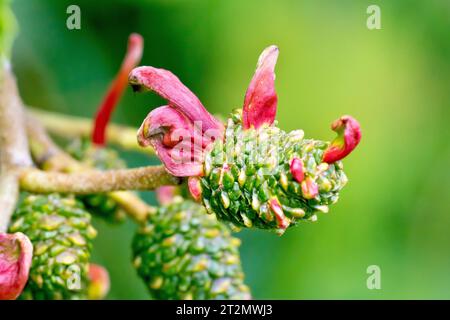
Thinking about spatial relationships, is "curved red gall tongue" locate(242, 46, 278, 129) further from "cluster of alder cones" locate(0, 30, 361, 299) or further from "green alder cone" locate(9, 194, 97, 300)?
"green alder cone" locate(9, 194, 97, 300)

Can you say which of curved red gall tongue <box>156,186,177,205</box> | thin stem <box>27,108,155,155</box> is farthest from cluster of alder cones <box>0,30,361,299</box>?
thin stem <box>27,108,155,155</box>

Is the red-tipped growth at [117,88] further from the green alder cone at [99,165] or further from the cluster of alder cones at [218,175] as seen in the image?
the cluster of alder cones at [218,175]

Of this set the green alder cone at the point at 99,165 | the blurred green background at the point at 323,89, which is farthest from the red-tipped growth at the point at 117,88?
the blurred green background at the point at 323,89

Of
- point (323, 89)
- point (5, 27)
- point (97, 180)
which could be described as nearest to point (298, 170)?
point (97, 180)

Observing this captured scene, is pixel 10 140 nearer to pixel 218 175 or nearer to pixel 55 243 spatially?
pixel 55 243
